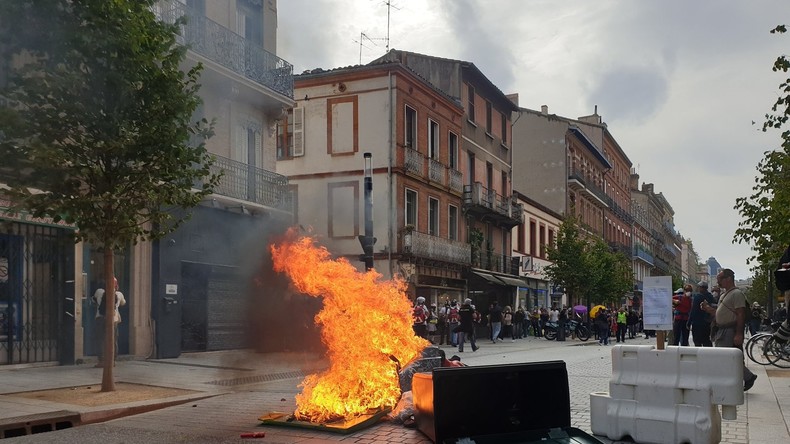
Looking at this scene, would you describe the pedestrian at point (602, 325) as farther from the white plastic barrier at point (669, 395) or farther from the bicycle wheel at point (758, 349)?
the white plastic barrier at point (669, 395)

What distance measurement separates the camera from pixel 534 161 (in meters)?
48.2

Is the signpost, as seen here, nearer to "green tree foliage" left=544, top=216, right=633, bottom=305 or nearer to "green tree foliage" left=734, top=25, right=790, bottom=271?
"green tree foliage" left=734, top=25, right=790, bottom=271

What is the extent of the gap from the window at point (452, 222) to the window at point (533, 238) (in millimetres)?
10907

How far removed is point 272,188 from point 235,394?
868cm

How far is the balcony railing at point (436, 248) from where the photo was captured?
1049 inches

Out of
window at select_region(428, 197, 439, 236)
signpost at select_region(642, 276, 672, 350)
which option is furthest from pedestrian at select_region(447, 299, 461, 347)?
signpost at select_region(642, 276, 672, 350)

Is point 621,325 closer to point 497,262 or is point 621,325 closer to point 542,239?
point 497,262

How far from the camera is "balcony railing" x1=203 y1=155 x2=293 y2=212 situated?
1683 cm

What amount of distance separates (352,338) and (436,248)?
21.2 metres

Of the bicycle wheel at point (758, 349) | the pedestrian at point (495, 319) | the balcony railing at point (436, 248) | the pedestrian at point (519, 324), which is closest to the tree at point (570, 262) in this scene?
the pedestrian at point (519, 324)

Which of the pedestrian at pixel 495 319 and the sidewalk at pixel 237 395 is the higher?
the sidewalk at pixel 237 395

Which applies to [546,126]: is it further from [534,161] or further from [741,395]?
[741,395]

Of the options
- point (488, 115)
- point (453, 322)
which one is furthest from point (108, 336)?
point (488, 115)

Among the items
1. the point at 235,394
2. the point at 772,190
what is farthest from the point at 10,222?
the point at 772,190
